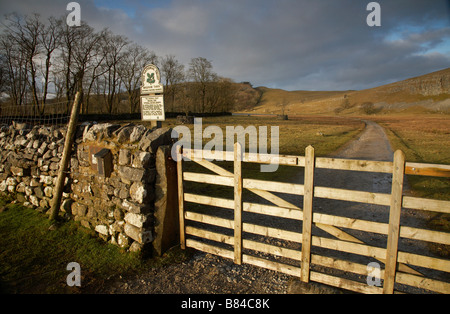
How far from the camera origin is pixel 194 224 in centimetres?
641

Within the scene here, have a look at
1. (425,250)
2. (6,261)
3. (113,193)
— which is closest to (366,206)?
(425,250)

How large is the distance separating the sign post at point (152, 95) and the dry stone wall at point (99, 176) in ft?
1.29

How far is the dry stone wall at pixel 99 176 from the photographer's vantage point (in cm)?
501

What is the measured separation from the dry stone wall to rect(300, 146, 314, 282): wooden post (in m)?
2.87

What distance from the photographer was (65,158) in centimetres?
623

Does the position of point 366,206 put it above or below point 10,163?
below

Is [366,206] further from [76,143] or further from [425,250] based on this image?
[76,143]

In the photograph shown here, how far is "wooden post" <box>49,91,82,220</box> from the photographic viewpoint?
615 cm
